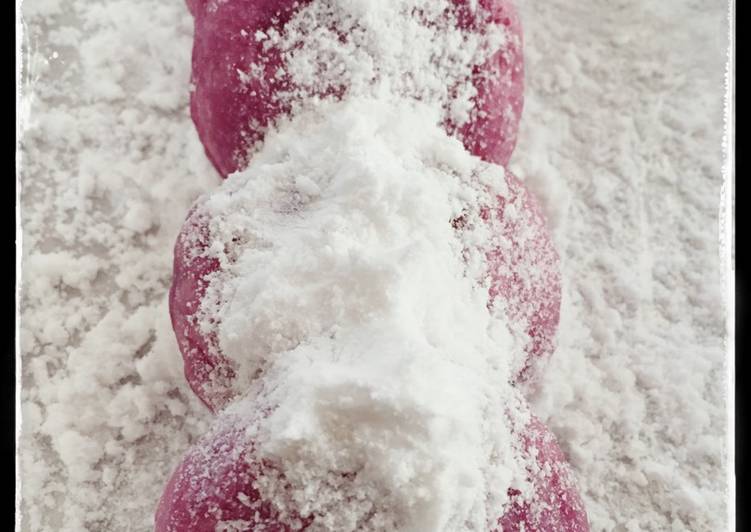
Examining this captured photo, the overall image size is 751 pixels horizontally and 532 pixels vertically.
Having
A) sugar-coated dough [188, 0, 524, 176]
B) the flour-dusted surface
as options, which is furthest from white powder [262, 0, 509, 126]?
the flour-dusted surface

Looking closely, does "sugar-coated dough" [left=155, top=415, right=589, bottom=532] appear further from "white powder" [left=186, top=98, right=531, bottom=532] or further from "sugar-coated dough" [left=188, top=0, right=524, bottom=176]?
"sugar-coated dough" [left=188, top=0, right=524, bottom=176]

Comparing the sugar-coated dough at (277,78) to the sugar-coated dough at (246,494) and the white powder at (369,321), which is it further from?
the sugar-coated dough at (246,494)

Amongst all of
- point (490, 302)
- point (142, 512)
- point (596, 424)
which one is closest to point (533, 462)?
point (490, 302)

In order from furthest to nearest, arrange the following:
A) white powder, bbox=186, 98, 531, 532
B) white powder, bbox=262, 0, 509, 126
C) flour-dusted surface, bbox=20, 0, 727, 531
Result: flour-dusted surface, bbox=20, 0, 727, 531
white powder, bbox=262, 0, 509, 126
white powder, bbox=186, 98, 531, 532

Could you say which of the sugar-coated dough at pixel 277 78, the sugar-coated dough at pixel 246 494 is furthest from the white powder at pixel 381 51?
the sugar-coated dough at pixel 246 494

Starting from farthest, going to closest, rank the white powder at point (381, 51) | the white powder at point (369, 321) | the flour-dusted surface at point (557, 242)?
the flour-dusted surface at point (557, 242) → the white powder at point (381, 51) → the white powder at point (369, 321)
